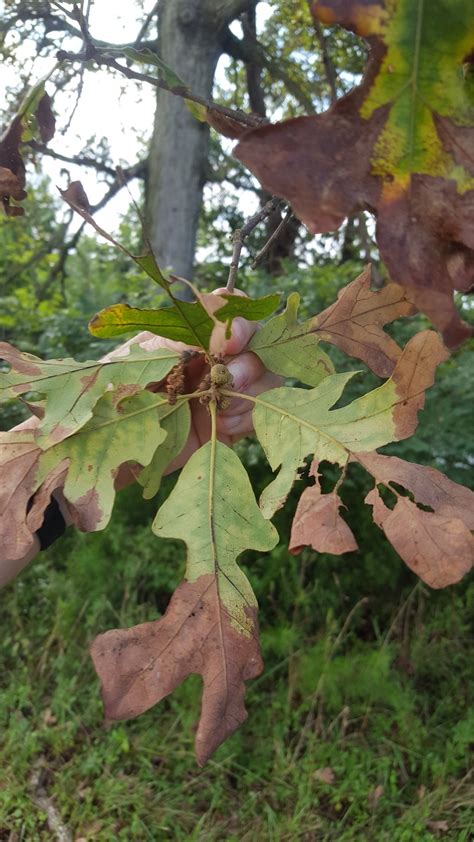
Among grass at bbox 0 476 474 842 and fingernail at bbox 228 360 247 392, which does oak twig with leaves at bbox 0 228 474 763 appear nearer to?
fingernail at bbox 228 360 247 392

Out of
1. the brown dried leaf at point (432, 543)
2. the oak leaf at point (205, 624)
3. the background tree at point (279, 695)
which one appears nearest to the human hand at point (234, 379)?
the oak leaf at point (205, 624)

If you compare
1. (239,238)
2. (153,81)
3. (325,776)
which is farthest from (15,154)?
(325,776)

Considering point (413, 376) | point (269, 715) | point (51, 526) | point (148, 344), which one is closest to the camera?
point (413, 376)

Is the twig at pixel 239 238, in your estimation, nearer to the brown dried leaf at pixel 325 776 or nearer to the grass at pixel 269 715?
the grass at pixel 269 715

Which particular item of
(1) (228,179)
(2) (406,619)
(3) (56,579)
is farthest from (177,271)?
(2) (406,619)

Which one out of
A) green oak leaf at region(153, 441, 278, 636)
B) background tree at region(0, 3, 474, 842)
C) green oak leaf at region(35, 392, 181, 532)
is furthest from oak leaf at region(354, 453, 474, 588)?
background tree at region(0, 3, 474, 842)

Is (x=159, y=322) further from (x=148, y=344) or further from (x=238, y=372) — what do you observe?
(x=148, y=344)
